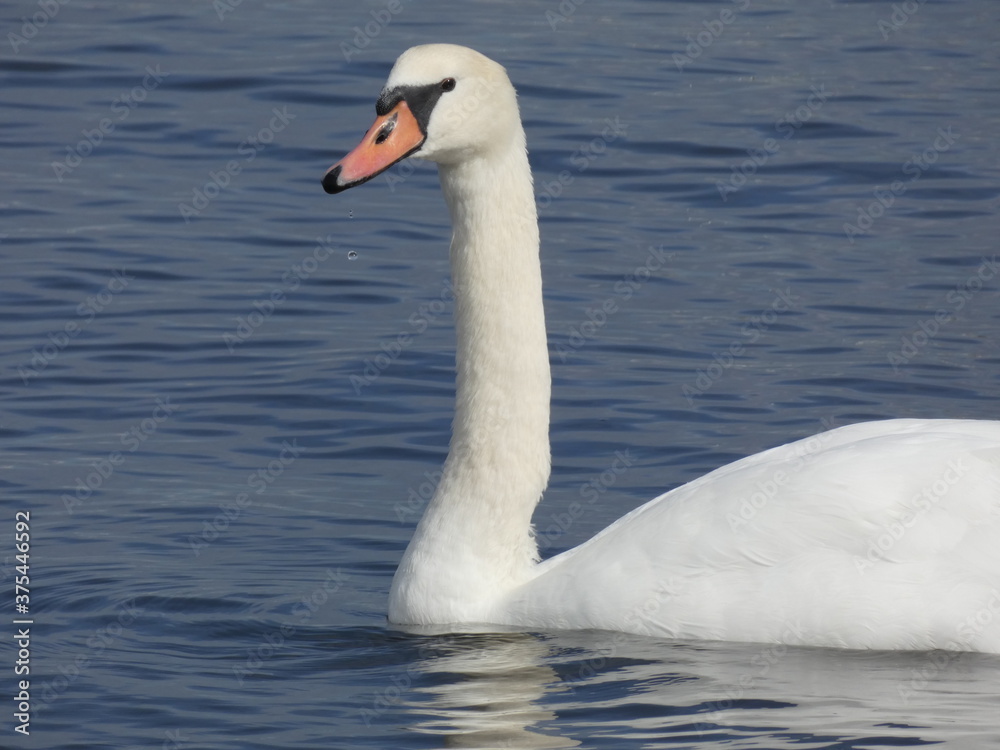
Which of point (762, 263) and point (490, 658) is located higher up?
point (762, 263)

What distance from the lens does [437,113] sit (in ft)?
21.7

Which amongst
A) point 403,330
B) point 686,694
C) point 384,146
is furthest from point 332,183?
point 403,330

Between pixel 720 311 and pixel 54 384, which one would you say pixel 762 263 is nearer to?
pixel 720 311

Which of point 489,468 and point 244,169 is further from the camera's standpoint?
point 244,169

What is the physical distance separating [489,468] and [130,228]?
5.81m

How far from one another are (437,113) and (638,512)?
1.59 m

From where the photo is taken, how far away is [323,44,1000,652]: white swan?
6.41 metres

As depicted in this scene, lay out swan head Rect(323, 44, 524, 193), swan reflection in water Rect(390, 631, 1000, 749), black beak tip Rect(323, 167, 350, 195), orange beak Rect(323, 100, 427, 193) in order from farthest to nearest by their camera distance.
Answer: swan head Rect(323, 44, 524, 193)
orange beak Rect(323, 100, 427, 193)
black beak tip Rect(323, 167, 350, 195)
swan reflection in water Rect(390, 631, 1000, 749)

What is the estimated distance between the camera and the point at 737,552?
6.52m

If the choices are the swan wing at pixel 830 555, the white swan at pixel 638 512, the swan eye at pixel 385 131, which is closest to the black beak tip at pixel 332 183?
the white swan at pixel 638 512

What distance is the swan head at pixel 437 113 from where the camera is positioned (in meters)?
6.49

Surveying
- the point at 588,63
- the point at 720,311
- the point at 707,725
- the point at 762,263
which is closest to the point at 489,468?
the point at 707,725

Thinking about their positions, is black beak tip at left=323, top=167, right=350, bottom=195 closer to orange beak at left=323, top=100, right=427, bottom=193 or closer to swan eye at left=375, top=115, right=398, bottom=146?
orange beak at left=323, top=100, right=427, bottom=193

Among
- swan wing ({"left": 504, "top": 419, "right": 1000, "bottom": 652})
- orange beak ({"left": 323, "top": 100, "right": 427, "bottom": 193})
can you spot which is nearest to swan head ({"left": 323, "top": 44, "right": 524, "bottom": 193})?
orange beak ({"left": 323, "top": 100, "right": 427, "bottom": 193})
